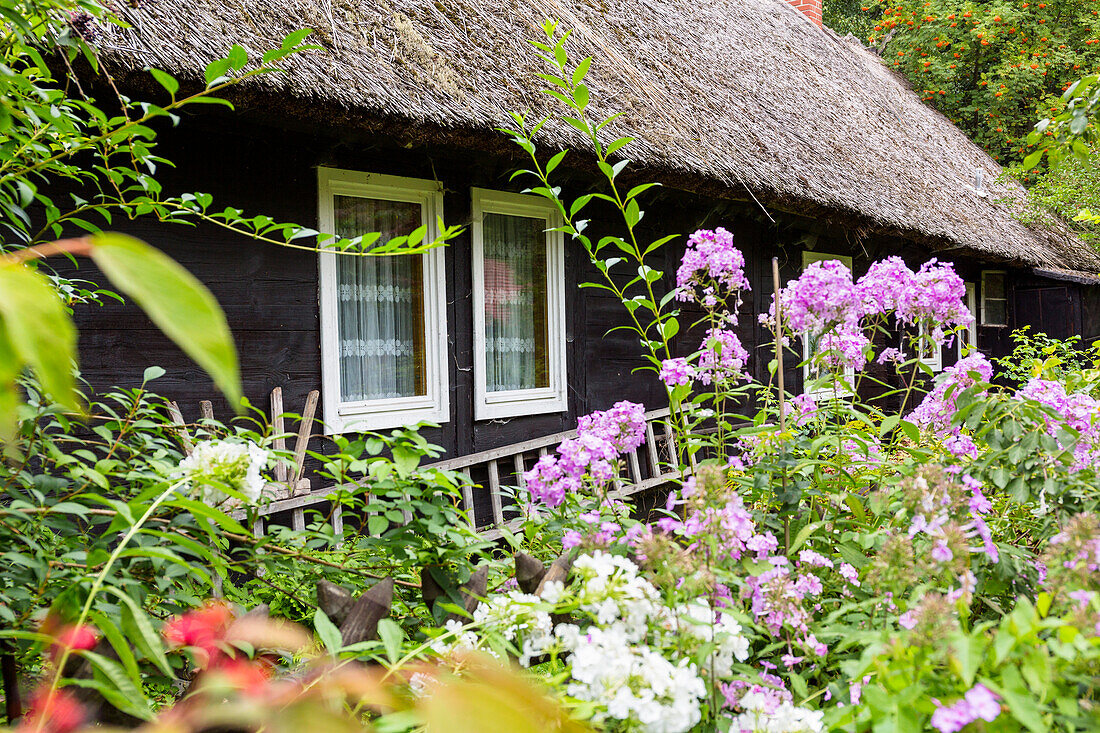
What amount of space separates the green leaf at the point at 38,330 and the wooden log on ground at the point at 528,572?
1177 mm

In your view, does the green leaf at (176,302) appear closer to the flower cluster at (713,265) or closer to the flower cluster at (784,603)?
the flower cluster at (784,603)

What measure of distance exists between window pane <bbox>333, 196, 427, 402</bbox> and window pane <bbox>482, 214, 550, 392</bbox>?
0.48 m

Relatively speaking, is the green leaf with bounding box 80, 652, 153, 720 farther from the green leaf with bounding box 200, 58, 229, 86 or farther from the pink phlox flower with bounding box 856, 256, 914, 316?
the pink phlox flower with bounding box 856, 256, 914, 316

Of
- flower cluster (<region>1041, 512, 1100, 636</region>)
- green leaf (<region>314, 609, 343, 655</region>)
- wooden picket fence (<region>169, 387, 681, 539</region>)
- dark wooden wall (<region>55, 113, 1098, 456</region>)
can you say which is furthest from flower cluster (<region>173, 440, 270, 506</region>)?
dark wooden wall (<region>55, 113, 1098, 456</region>)

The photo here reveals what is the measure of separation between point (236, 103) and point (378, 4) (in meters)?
1.32

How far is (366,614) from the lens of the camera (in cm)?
119

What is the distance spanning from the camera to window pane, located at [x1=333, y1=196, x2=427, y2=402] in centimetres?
407

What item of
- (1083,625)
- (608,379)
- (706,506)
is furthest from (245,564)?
(608,379)

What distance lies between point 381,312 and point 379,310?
0.05 ft

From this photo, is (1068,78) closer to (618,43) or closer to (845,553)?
(618,43)

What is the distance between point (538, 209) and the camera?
4891mm

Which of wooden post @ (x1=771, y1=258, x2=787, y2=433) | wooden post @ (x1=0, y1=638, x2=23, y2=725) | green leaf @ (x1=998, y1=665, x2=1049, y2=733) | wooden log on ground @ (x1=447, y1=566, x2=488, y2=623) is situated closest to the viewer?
green leaf @ (x1=998, y1=665, x2=1049, y2=733)

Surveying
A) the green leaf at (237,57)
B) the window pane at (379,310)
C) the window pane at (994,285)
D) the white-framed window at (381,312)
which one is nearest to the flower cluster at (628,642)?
the green leaf at (237,57)

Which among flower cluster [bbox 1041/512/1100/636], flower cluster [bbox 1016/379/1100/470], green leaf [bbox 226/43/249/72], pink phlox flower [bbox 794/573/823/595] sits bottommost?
pink phlox flower [bbox 794/573/823/595]
